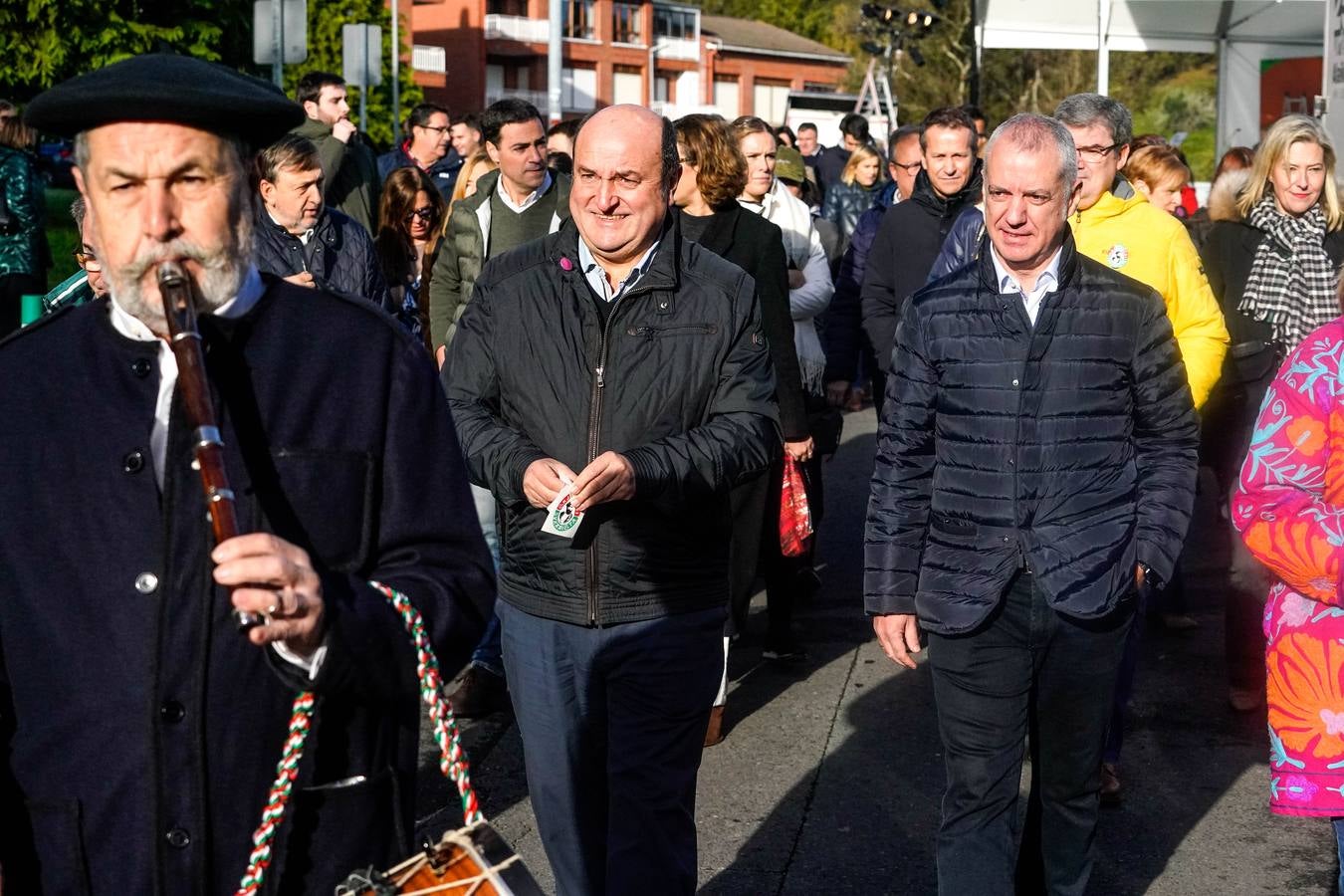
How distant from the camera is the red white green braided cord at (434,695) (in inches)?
90.8

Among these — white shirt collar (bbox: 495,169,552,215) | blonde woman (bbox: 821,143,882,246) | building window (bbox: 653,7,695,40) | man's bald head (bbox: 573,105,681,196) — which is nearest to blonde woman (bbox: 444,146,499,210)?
white shirt collar (bbox: 495,169,552,215)

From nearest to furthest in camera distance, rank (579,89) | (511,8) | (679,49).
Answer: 1. (511,8)
2. (579,89)
3. (679,49)

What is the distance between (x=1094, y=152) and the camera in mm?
5723

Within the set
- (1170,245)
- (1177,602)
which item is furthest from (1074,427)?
(1177,602)

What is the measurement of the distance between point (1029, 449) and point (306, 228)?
11.4ft

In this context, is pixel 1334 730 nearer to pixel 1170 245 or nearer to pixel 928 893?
pixel 928 893

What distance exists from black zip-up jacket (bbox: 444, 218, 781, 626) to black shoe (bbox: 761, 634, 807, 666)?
3.26 meters

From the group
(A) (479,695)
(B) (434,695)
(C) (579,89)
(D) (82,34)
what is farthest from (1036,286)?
(C) (579,89)

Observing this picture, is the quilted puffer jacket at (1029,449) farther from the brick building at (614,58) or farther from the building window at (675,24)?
the building window at (675,24)

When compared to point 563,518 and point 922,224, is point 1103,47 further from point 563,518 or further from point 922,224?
point 563,518

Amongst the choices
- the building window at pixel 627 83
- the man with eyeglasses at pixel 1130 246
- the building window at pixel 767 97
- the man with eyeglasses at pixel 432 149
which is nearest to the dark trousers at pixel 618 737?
the man with eyeglasses at pixel 1130 246

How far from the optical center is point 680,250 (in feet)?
14.4

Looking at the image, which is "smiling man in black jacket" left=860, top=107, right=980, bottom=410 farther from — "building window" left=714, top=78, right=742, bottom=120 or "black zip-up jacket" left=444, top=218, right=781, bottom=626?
"building window" left=714, top=78, right=742, bottom=120

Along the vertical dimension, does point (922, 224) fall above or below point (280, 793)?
above
